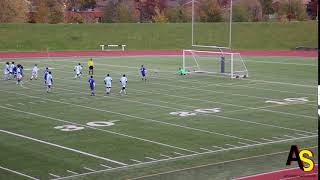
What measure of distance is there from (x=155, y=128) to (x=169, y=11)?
6504cm

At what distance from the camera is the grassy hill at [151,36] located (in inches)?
2559

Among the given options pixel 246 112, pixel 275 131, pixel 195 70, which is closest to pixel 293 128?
pixel 275 131

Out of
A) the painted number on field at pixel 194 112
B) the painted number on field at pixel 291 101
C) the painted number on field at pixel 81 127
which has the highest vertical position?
the painted number on field at pixel 81 127

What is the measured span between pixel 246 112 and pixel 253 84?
9.66 meters

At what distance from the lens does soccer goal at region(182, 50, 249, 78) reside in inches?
1430

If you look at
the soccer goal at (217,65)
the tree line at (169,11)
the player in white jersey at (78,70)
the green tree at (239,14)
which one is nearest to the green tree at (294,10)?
the tree line at (169,11)

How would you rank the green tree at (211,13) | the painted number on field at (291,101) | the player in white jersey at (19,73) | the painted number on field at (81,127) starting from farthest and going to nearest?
the green tree at (211,13) < the player in white jersey at (19,73) < the painted number on field at (291,101) < the painted number on field at (81,127)

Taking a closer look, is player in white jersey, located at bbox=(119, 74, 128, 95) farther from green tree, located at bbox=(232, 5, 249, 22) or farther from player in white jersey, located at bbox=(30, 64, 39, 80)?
green tree, located at bbox=(232, 5, 249, 22)

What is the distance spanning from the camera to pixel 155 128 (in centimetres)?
1927

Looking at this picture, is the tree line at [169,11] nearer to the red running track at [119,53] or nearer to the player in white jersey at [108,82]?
the red running track at [119,53]

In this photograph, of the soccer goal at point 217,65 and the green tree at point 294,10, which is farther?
the green tree at point 294,10

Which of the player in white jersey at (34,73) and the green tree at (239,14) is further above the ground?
the green tree at (239,14)

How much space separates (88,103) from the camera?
2470 cm

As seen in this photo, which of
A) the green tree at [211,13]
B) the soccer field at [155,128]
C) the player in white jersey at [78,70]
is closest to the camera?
the soccer field at [155,128]
